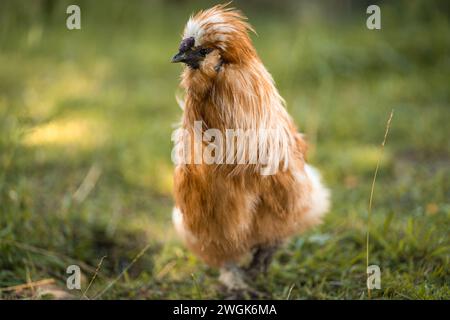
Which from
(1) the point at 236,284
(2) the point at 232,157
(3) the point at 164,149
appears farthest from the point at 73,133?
(2) the point at 232,157

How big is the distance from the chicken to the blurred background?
0.39 metres

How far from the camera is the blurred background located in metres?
3.27

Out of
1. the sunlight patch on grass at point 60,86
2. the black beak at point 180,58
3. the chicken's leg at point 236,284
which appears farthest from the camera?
the sunlight patch on grass at point 60,86

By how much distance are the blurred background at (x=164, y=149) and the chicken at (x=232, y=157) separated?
39cm

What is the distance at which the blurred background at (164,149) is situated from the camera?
129 inches

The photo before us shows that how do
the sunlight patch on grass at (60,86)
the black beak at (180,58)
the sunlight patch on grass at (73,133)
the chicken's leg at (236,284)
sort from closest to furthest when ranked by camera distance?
the black beak at (180,58) < the chicken's leg at (236,284) < the sunlight patch on grass at (73,133) < the sunlight patch on grass at (60,86)

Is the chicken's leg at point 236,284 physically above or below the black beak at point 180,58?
below

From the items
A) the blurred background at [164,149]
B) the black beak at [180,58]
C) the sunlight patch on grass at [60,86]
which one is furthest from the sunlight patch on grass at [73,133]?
the black beak at [180,58]

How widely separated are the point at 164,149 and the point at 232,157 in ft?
8.44

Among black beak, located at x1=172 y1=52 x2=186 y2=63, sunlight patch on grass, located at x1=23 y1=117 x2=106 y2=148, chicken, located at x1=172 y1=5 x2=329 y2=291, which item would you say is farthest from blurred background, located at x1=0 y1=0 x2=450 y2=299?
black beak, located at x1=172 y1=52 x2=186 y2=63

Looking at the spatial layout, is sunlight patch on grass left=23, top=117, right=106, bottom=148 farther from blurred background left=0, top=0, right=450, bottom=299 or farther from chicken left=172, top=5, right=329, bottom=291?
chicken left=172, top=5, right=329, bottom=291

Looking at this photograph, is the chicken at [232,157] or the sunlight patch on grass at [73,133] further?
the sunlight patch on grass at [73,133]

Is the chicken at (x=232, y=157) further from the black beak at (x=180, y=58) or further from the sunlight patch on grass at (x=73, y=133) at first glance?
the sunlight patch on grass at (x=73, y=133)
